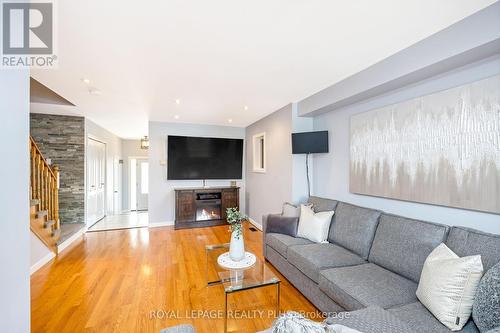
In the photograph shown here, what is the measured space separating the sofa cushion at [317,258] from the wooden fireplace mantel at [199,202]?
3006 millimetres

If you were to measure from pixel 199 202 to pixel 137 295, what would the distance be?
291 centimetres

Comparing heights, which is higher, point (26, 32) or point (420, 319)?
point (26, 32)

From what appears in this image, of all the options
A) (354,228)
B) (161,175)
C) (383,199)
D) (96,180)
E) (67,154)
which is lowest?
(354,228)

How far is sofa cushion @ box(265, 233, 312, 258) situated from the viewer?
2.76 meters

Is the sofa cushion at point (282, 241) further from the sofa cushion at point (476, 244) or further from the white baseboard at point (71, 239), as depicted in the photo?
the white baseboard at point (71, 239)

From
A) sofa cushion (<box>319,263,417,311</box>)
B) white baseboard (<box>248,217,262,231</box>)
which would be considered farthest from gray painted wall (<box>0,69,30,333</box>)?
white baseboard (<box>248,217,262,231</box>)

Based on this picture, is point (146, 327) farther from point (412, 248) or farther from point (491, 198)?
point (491, 198)

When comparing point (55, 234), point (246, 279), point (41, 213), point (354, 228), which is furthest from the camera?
point (55, 234)

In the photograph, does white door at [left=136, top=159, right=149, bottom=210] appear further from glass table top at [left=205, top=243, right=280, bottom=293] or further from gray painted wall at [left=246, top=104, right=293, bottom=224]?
glass table top at [left=205, top=243, right=280, bottom=293]

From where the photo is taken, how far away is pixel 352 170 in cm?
304

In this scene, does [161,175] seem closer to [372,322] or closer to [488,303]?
[372,322]

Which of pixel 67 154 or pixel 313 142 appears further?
pixel 67 154

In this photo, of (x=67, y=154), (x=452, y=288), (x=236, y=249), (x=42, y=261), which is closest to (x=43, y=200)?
(x=42, y=261)

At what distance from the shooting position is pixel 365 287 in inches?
69.2
